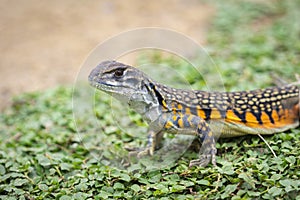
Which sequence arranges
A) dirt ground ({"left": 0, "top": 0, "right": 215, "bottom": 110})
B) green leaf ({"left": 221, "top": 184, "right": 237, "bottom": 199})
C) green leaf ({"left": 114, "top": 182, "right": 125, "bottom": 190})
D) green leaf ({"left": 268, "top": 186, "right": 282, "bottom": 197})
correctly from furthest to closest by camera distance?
1. dirt ground ({"left": 0, "top": 0, "right": 215, "bottom": 110})
2. green leaf ({"left": 114, "top": 182, "right": 125, "bottom": 190})
3. green leaf ({"left": 221, "top": 184, "right": 237, "bottom": 199})
4. green leaf ({"left": 268, "top": 186, "right": 282, "bottom": 197})

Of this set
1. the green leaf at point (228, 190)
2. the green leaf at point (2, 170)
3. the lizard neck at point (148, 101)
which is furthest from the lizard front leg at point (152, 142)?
the green leaf at point (2, 170)

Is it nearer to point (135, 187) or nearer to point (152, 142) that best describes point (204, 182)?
point (135, 187)

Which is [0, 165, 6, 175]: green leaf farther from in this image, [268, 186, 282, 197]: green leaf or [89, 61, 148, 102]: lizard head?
[268, 186, 282, 197]: green leaf

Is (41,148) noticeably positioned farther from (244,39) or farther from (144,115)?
(244,39)

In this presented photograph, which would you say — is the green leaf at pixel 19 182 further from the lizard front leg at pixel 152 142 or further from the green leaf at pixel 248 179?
the green leaf at pixel 248 179

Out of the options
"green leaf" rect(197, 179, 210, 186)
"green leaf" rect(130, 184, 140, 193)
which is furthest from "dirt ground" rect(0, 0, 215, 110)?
"green leaf" rect(197, 179, 210, 186)

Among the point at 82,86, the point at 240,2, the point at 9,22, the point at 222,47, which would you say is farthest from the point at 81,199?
the point at 240,2
